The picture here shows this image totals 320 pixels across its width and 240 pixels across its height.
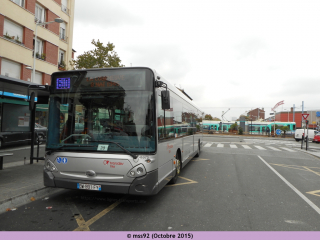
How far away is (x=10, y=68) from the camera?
18.4 meters

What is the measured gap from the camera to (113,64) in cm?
1486

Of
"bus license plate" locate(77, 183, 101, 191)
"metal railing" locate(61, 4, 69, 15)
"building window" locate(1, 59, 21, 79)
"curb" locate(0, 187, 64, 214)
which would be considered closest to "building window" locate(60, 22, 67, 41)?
"metal railing" locate(61, 4, 69, 15)

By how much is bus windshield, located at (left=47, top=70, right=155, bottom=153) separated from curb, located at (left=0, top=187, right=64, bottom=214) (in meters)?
→ 1.25

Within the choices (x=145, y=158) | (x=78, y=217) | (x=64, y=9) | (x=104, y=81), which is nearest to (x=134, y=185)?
(x=145, y=158)

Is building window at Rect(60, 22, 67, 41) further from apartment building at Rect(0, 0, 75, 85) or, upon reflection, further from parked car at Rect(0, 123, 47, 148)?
parked car at Rect(0, 123, 47, 148)

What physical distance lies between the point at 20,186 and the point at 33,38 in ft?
63.0

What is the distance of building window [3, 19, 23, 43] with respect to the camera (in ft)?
58.7

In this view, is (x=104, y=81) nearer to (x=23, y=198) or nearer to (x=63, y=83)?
(x=63, y=83)

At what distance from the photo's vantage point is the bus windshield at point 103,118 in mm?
4504

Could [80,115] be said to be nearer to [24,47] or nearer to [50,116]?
[50,116]

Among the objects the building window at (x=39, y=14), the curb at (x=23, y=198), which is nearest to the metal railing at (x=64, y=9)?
the building window at (x=39, y=14)

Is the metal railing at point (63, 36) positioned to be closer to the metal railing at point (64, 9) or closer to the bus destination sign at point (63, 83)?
the metal railing at point (64, 9)

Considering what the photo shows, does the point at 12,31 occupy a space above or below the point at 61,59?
above
